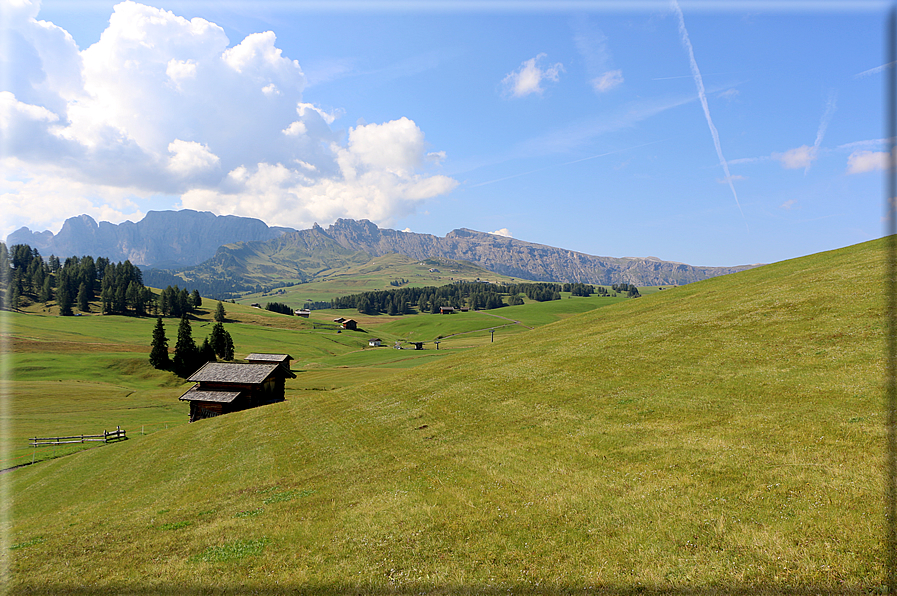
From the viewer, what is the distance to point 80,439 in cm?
4912

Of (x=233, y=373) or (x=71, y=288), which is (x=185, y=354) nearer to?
(x=233, y=373)

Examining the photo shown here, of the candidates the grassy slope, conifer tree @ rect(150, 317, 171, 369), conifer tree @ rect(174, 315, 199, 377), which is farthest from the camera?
conifer tree @ rect(174, 315, 199, 377)

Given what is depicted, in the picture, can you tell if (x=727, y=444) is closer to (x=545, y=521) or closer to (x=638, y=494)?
(x=638, y=494)

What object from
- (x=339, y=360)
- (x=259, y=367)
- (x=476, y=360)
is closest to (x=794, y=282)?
(x=476, y=360)

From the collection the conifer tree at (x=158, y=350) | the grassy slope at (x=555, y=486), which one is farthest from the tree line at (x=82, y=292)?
the grassy slope at (x=555, y=486)

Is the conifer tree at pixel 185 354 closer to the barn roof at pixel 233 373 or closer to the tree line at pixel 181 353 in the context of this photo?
the tree line at pixel 181 353

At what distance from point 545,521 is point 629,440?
758cm

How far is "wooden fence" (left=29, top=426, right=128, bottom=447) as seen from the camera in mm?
46969

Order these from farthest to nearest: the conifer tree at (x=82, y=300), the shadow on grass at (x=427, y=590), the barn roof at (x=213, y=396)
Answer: the conifer tree at (x=82, y=300) → the barn roof at (x=213, y=396) → the shadow on grass at (x=427, y=590)

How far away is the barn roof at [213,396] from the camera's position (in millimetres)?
58875

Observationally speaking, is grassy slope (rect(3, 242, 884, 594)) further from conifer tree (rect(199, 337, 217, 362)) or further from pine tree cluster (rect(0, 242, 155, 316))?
pine tree cluster (rect(0, 242, 155, 316))

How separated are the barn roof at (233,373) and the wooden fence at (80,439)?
11.4 meters

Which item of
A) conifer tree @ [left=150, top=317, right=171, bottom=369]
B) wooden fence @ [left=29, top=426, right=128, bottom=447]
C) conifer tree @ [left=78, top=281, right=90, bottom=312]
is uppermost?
conifer tree @ [left=78, top=281, right=90, bottom=312]

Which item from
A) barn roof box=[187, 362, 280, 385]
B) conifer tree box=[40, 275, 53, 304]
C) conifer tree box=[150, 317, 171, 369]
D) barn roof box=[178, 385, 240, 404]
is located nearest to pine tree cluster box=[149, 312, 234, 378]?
conifer tree box=[150, 317, 171, 369]
